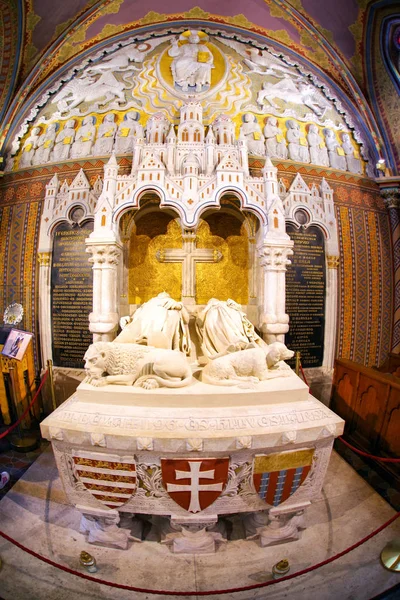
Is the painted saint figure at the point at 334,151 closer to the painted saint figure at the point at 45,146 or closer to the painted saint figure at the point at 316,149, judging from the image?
the painted saint figure at the point at 316,149

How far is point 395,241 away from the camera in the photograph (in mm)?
5766

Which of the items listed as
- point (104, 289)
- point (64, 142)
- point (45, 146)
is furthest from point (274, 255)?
point (45, 146)

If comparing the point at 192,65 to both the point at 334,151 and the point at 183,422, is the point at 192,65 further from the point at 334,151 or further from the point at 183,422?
the point at 183,422

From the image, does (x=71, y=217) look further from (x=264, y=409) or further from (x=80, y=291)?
(x=264, y=409)

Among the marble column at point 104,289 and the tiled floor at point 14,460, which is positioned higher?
the marble column at point 104,289

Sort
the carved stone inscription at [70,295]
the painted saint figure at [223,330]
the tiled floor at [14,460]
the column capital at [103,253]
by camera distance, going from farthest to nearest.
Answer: the carved stone inscription at [70,295]
the column capital at [103,253]
the tiled floor at [14,460]
the painted saint figure at [223,330]

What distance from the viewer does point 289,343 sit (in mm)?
5340

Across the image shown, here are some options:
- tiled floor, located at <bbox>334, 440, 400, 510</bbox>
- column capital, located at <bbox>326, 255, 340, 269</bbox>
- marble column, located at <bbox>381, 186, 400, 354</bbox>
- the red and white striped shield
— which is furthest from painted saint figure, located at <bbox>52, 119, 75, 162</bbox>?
tiled floor, located at <bbox>334, 440, 400, 510</bbox>

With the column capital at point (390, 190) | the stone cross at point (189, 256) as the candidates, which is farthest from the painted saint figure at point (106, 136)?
the column capital at point (390, 190)

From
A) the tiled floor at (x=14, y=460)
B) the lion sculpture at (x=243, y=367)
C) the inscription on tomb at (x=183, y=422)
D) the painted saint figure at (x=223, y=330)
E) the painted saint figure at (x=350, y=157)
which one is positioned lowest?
the tiled floor at (x=14, y=460)

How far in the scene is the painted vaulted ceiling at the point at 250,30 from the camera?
5.35 meters

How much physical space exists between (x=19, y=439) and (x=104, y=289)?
2.80 metres

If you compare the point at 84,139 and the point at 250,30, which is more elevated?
the point at 250,30

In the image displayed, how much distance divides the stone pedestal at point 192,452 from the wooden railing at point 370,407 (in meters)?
1.69
